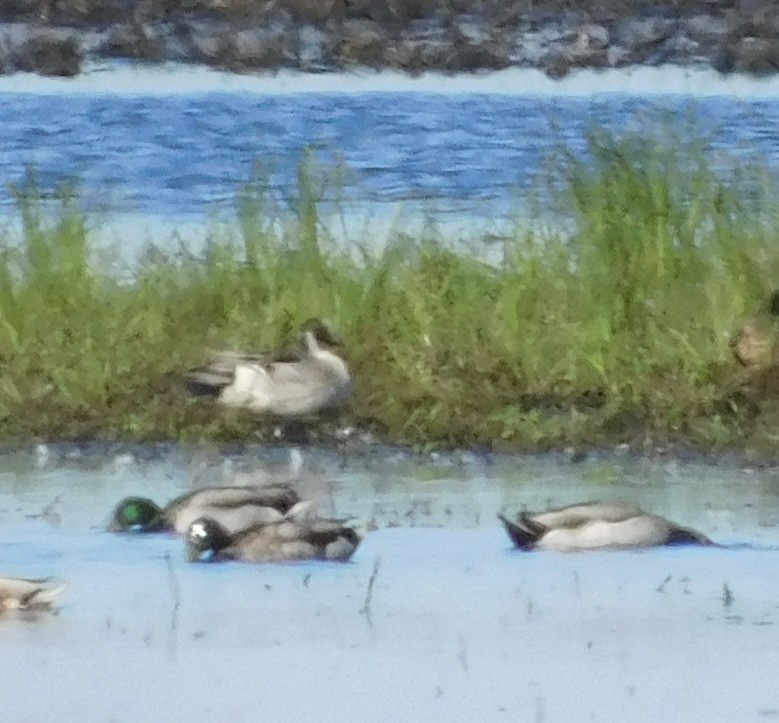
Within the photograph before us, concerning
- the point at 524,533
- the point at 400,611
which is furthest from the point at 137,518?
the point at 524,533

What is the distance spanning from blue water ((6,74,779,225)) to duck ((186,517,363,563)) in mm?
475

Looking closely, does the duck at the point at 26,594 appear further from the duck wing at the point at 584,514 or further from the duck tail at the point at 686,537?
the duck tail at the point at 686,537

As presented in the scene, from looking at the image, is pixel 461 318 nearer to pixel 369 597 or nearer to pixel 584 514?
pixel 584 514

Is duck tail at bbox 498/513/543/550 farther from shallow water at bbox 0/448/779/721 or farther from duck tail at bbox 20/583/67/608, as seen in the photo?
duck tail at bbox 20/583/67/608

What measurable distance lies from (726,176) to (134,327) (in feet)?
2.96

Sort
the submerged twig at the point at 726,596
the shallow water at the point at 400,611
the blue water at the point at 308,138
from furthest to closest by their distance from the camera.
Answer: the blue water at the point at 308,138
the submerged twig at the point at 726,596
the shallow water at the point at 400,611

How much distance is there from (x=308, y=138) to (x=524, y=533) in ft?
2.09

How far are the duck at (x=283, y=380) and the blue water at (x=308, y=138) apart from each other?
0.74 ft

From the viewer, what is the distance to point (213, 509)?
2340 millimetres

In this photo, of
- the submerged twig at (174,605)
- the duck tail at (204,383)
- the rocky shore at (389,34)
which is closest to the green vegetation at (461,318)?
the duck tail at (204,383)

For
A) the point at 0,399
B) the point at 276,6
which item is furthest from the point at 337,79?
Result: the point at 0,399

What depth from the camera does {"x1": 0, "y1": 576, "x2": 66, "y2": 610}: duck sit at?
7.37ft

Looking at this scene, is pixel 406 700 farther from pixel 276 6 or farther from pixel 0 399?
pixel 276 6

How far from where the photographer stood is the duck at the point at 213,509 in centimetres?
233
